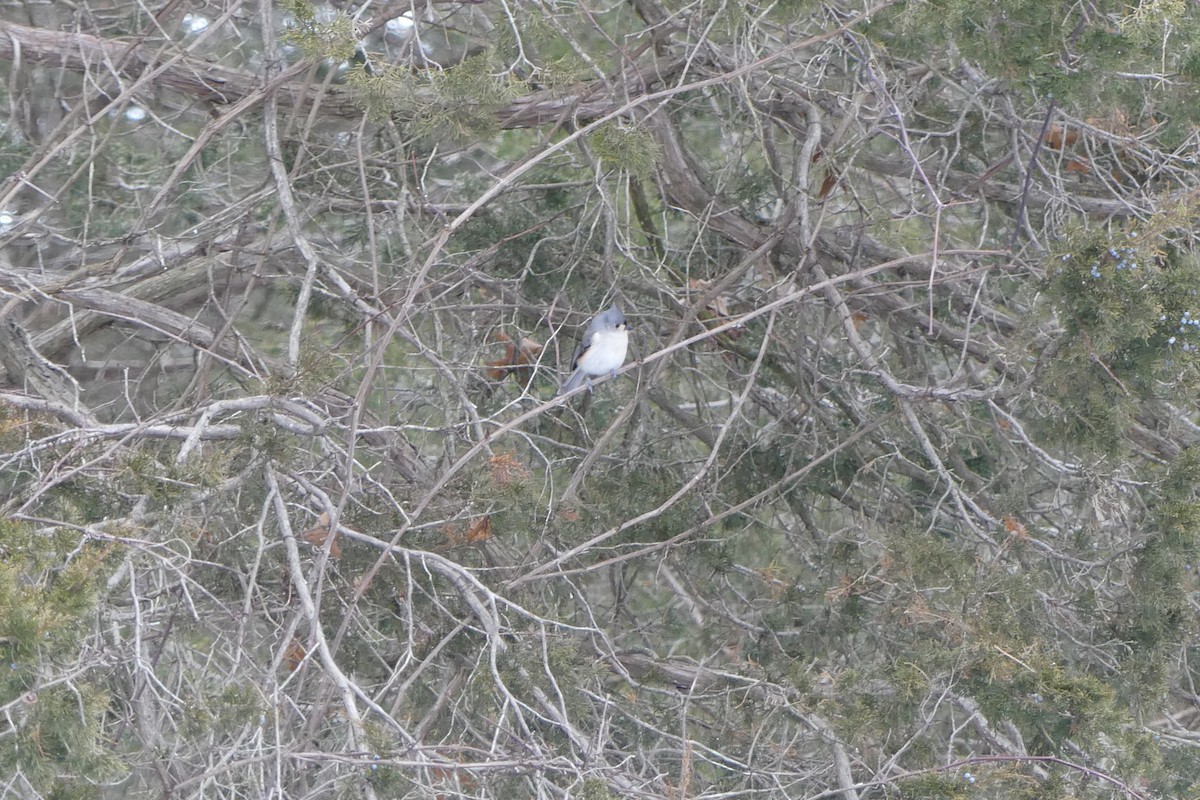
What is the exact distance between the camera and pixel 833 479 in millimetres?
5023

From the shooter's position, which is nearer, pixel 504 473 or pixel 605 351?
pixel 504 473

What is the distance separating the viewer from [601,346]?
516 cm

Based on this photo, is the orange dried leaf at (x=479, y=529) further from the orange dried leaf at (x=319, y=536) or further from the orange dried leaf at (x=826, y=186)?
the orange dried leaf at (x=826, y=186)

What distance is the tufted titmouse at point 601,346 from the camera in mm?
5043

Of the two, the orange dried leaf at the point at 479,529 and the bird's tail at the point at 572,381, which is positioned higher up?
the orange dried leaf at the point at 479,529

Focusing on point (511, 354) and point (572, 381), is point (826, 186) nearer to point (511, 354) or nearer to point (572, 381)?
point (572, 381)

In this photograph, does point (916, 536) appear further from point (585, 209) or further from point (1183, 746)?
point (585, 209)

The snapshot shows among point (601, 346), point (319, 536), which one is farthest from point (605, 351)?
point (319, 536)

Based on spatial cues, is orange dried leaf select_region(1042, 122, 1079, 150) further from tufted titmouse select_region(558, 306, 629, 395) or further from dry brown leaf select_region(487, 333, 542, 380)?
dry brown leaf select_region(487, 333, 542, 380)

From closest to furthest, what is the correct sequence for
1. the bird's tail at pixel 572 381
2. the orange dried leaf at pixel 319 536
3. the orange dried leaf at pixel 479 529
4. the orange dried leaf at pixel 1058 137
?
the orange dried leaf at pixel 319 536 → the orange dried leaf at pixel 479 529 → the orange dried leaf at pixel 1058 137 → the bird's tail at pixel 572 381

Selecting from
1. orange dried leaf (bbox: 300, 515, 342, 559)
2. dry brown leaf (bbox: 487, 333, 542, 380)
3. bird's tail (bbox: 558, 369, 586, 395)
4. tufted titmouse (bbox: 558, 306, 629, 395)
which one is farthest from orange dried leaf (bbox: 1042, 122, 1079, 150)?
orange dried leaf (bbox: 300, 515, 342, 559)

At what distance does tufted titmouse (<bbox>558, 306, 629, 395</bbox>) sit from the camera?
5.04 metres

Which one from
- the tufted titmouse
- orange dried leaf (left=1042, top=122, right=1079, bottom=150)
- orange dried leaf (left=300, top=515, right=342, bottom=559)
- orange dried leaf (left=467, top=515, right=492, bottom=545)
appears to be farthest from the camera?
the tufted titmouse

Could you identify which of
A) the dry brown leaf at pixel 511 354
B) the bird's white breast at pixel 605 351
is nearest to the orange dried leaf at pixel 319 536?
the dry brown leaf at pixel 511 354
